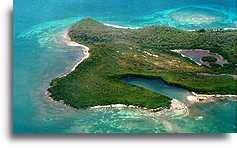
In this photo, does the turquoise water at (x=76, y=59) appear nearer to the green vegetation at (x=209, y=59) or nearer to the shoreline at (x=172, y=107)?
the shoreline at (x=172, y=107)

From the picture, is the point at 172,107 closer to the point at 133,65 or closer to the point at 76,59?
the point at 133,65

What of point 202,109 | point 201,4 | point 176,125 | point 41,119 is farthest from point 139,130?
point 201,4

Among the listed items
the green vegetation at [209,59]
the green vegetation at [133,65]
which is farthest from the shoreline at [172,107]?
the green vegetation at [209,59]

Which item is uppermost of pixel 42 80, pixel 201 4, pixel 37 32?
pixel 201 4

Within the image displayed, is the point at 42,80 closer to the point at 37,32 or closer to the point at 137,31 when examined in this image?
the point at 37,32

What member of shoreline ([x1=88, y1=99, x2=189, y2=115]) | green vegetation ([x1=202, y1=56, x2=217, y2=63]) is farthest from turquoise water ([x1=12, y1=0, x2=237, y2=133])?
green vegetation ([x1=202, y1=56, x2=217, y2=63])

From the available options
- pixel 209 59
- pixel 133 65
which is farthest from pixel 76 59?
pixel 209 59

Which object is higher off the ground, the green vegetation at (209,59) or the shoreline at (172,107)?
the green vegetation at (209,59)
